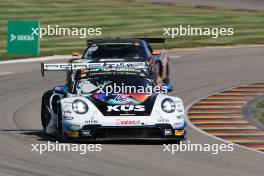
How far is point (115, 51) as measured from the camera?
25.0 meters

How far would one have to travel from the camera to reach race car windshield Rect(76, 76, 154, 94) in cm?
1806

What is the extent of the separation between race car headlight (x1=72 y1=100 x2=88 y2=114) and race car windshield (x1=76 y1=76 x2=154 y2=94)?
2.80 ft

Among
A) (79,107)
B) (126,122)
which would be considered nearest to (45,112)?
(79,107)

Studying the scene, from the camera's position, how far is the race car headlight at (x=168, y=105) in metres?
17.2

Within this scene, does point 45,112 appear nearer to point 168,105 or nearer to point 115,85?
point 115,85

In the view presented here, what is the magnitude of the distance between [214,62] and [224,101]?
33.0 ft

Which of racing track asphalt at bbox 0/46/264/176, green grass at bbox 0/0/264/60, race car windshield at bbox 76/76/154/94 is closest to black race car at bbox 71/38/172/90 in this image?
racing track asphalt at bbox 0/46/264/176

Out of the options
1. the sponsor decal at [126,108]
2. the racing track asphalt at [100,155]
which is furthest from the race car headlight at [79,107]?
the racing track asphalt at [100,155]

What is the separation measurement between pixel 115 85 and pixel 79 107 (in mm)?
1263

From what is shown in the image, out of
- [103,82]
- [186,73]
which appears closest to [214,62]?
[186,73]

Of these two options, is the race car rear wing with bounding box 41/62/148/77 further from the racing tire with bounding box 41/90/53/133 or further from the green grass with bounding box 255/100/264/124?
the green grass with bounding box 255/100/264/124
